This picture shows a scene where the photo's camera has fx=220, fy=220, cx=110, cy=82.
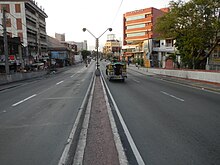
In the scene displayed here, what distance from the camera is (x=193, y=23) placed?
27.3m

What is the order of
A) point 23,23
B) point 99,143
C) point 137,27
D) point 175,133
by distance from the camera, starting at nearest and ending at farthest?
point 99,143, point 175,133, point 23,23, point 137,27

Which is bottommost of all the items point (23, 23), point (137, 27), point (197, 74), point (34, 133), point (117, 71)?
point (34, 133)

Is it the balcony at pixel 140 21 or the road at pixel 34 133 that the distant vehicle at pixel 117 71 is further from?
the balcony at pixel 140 21

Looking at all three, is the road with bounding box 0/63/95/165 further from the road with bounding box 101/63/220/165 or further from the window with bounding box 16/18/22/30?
the window with bounding box 16/18/22/30

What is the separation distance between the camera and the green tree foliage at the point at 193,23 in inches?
1038

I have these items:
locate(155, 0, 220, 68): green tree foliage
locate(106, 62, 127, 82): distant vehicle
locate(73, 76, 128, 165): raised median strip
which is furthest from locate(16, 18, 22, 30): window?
locate(73, 76, 128, 165): raised median strip

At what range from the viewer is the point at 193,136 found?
6180 millimetres

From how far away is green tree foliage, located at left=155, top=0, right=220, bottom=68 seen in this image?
86.5 ft

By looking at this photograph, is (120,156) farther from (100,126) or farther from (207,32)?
(207,32)

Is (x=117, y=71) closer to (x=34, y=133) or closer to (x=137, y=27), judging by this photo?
(x=34, y=133)

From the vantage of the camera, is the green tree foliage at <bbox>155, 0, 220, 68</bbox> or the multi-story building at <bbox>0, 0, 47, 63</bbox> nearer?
the green tree foliage at <bbox>155, 0, 220, 68</bbox>

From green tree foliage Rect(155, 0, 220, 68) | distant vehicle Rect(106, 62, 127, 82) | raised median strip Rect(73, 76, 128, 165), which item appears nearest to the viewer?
raised median strip Rect(73, 76, 128, 165)

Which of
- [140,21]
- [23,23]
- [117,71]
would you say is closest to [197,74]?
[117,71]

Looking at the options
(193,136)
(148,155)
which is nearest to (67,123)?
(148,155)
